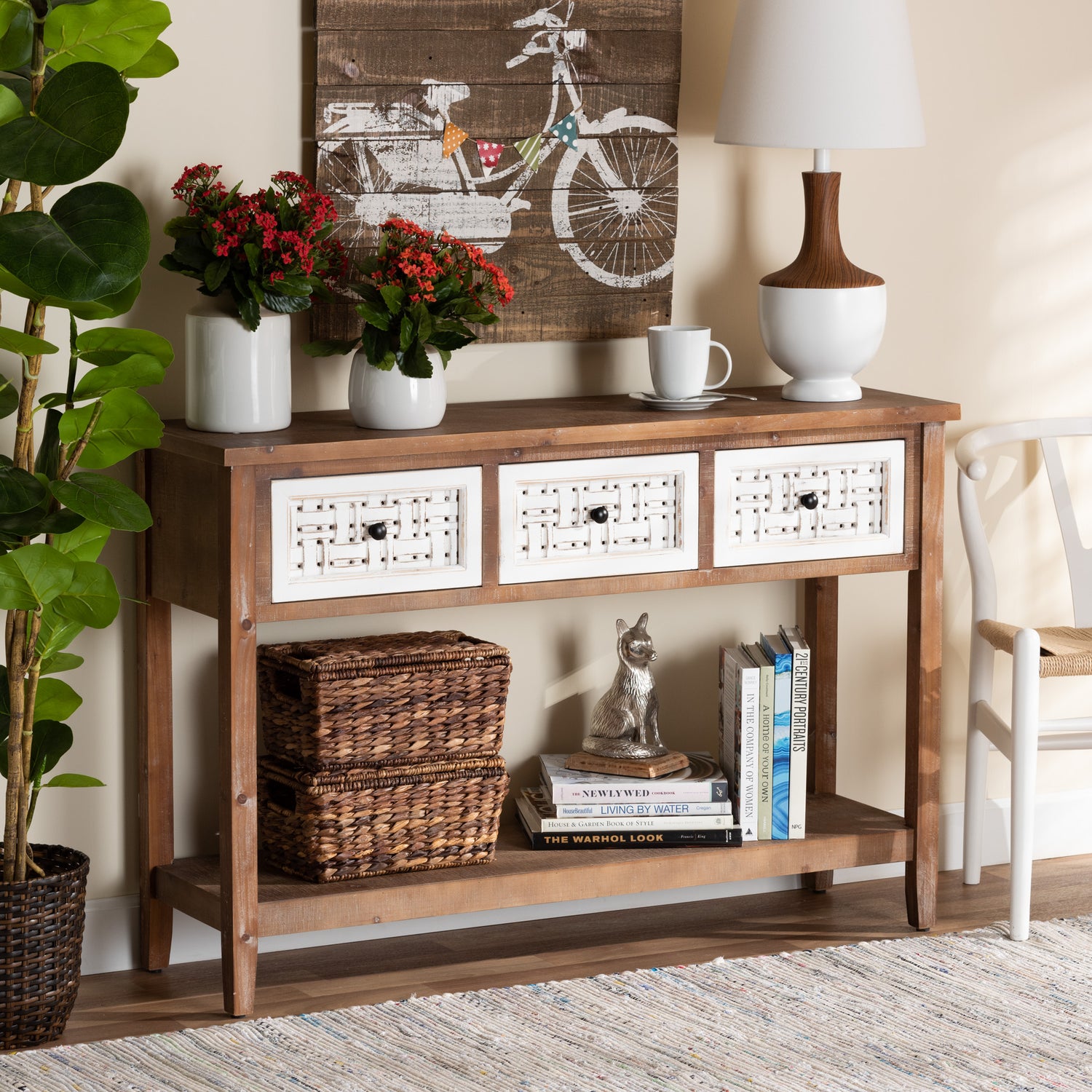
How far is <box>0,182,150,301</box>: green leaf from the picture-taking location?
211 cm

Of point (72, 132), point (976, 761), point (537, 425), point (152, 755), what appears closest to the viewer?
point (72, 132)

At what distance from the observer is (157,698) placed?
8.82ft

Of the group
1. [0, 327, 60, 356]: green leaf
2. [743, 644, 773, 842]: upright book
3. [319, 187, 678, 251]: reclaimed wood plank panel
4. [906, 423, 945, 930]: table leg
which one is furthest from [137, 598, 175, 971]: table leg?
[906, 423, 945, 930]: table leg

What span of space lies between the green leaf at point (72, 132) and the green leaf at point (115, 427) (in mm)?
330


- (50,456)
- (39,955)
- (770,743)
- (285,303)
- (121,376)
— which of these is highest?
(285,303)

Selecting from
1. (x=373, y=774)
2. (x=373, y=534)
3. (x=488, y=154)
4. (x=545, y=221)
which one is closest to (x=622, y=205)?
(x=545, y=221)

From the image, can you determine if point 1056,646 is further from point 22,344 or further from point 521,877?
point 22,344

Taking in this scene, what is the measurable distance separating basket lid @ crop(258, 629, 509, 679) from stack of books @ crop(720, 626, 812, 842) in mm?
421

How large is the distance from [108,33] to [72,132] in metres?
0.20

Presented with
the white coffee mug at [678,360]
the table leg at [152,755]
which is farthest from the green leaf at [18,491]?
the white coffee mug at [678,360]

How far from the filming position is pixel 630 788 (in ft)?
9.21

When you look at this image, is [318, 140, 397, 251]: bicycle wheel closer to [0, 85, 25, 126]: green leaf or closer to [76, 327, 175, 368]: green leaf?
[76, 327, 175, 368]: green leaf

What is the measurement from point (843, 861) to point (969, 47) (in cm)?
145

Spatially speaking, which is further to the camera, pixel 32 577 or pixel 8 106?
pixel 32 577
